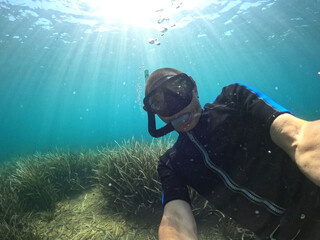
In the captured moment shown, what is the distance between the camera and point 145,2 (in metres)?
14.8

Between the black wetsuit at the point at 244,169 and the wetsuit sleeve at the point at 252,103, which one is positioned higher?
the wetsuit sleeve at the point at 252,103

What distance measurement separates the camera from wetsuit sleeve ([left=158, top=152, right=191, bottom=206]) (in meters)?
1.74

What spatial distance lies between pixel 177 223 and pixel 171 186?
34 centimetres

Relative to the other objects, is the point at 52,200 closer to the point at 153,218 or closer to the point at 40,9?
the point at 153,218

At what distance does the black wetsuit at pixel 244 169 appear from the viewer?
55.4 inches

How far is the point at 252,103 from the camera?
1.64 m

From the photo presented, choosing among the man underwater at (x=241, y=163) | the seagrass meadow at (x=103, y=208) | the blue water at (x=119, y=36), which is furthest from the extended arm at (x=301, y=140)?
the blue water at (x=119, y=36)

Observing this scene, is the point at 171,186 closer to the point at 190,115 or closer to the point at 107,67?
the point at 190,115

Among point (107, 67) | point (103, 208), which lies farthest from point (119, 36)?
point (103, 208)

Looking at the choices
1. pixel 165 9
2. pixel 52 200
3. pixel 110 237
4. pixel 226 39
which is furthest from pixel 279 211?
pixel 226 39

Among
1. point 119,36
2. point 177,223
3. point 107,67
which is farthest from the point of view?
point 107,67

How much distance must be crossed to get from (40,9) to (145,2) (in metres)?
8.74

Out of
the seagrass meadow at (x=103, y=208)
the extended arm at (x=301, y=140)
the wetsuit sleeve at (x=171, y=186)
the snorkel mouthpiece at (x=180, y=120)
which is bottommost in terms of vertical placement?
the seagrass meadow at (x=103, y=208)

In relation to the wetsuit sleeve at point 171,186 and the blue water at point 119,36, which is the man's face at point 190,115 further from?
the blue water at point 119,36
